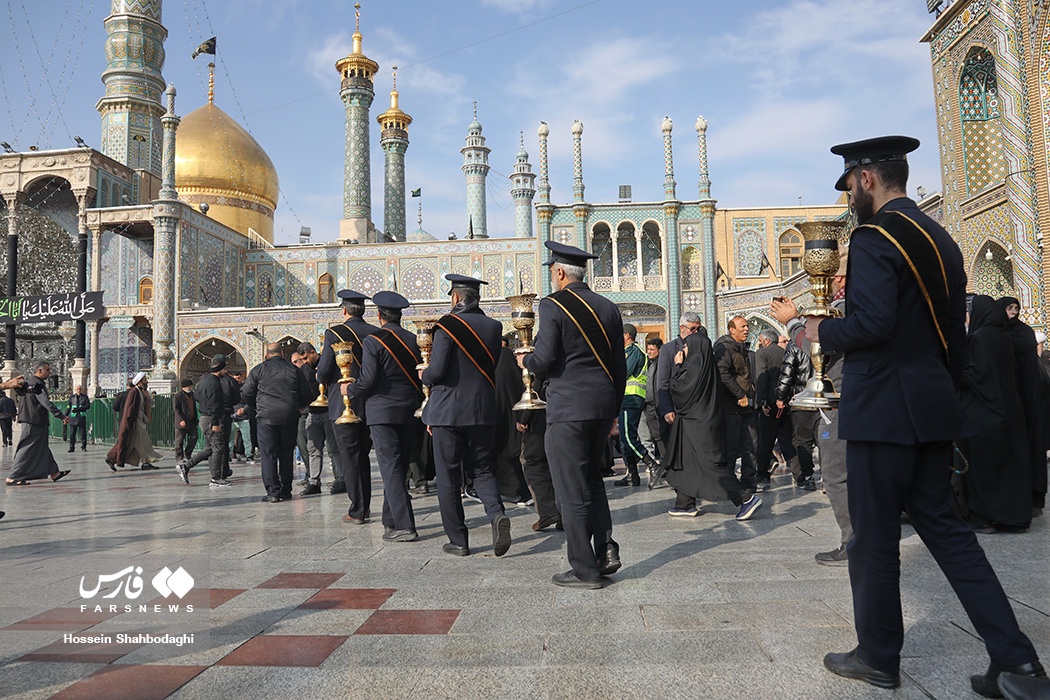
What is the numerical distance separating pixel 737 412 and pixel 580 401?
124 inches

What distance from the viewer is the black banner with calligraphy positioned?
76.9ft

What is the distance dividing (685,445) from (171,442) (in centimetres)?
1358

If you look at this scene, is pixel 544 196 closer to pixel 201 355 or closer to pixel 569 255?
pixel 201 355

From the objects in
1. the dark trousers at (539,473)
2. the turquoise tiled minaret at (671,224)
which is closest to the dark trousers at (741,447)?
the dark trousers at (539,473)

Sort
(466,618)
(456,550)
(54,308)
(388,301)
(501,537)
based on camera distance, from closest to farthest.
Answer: (466,618)
(501,537)
(456,550)
(388,301)
(54,308)

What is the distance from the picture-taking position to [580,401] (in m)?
3.74

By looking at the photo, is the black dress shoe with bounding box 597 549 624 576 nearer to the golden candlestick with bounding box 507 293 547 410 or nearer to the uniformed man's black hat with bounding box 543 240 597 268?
the golden candlestick with bounding box 507 293 547 410

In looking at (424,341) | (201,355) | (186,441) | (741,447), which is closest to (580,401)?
(424,341)

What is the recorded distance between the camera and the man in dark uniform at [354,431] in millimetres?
5785

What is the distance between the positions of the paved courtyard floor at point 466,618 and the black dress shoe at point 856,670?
34mm

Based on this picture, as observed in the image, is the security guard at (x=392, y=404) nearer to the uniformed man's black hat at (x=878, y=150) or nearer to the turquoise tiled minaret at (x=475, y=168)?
the uniformed man's black hat at (x=878, y=150)

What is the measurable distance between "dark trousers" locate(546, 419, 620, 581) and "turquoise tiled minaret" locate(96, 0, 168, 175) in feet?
105

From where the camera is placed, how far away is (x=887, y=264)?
2.34 meters

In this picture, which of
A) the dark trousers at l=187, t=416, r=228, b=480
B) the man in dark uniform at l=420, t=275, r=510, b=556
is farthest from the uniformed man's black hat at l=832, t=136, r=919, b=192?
the dark trousers at l=187, t=416, r=228, b=480
